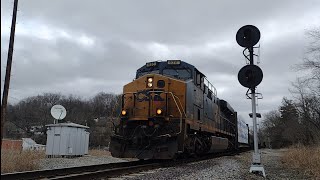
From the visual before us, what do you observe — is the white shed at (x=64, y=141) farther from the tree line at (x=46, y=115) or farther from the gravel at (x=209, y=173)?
the tree line at (x=46, y=115)

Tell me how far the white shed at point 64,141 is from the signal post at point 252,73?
13.0 meters

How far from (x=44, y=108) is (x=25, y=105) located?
260 inches

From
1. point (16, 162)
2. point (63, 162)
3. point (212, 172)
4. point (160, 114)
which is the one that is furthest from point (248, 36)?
point (63, 162)

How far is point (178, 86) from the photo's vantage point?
12.2 meters

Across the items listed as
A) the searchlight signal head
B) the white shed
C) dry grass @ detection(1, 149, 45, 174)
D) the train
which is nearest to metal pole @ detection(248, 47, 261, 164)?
the searchlight signal head

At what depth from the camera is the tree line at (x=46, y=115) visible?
65875 mm

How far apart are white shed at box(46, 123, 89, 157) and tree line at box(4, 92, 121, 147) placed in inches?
1385

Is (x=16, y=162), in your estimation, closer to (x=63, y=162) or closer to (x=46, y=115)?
(x=63, y=162)

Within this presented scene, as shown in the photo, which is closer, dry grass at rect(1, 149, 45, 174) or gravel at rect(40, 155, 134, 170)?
dry grass at rect(1, 149, 45, 174)

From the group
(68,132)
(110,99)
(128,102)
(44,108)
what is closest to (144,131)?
(128,102)

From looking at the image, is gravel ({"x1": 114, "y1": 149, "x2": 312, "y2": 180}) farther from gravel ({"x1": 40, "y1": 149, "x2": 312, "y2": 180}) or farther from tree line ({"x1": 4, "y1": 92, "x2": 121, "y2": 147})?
tree line ({"x1": 4, "y1": 92, "x2": 121, "y2": 147})

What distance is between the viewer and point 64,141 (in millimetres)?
19250

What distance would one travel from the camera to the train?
437 inches

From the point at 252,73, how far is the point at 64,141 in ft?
43.9
